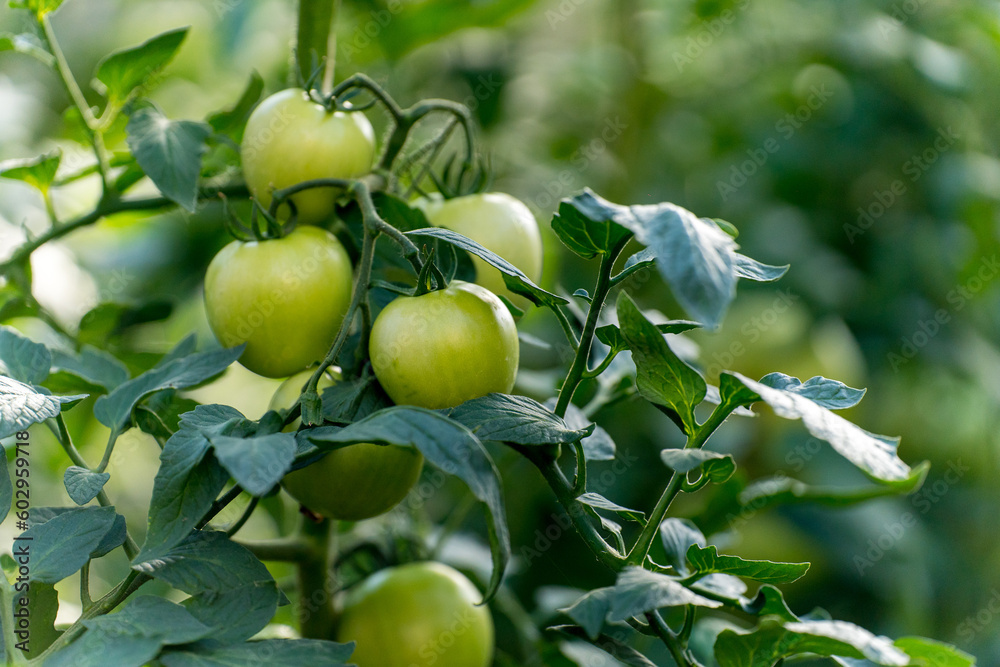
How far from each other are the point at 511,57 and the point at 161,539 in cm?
93

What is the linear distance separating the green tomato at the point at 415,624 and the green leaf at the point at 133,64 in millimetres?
297

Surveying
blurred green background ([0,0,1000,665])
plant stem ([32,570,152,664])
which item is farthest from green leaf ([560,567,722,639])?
blurred green background ([0,0,1000,665])

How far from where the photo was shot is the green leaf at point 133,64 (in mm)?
393

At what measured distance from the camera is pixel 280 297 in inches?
13.2

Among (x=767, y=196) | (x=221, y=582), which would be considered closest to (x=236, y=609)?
(x=221, y=582)

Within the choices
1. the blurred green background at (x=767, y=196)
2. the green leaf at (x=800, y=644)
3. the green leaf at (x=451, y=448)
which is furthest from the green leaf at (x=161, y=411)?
the blurred green background at (x=767, y=196)

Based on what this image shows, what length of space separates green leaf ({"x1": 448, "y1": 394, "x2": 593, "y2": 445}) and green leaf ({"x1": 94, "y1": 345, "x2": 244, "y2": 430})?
0.37ft

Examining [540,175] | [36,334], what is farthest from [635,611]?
[540,175]

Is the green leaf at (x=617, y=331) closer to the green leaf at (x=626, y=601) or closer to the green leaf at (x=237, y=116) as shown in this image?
the green leaf at (x=626, y=601)

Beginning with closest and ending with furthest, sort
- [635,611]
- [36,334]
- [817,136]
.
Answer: [635,611]
[36,334]
[817,136]

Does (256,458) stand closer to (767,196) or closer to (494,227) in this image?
(494,227)

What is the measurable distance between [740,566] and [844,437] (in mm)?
65

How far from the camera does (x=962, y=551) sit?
0.94 metres

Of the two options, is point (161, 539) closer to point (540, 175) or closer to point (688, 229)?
point (688, 229)
